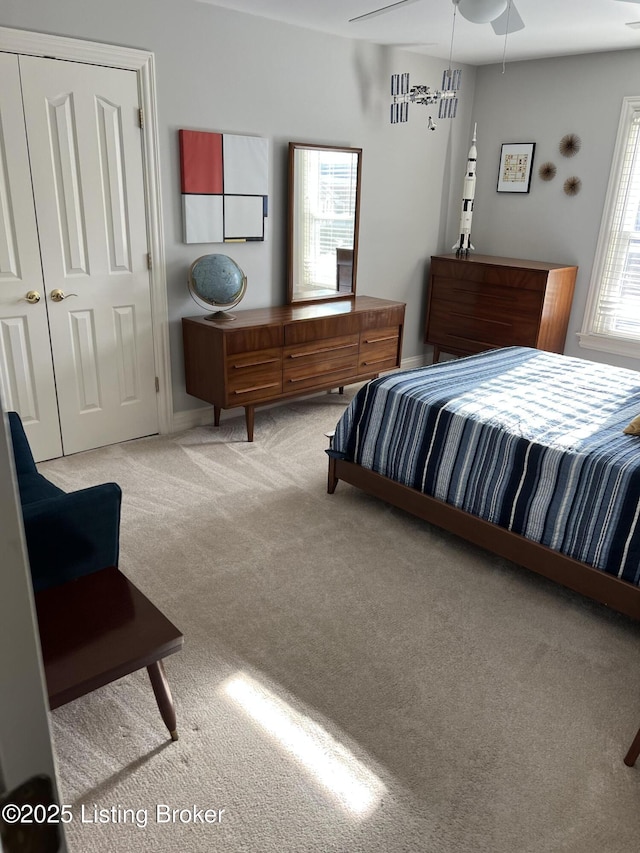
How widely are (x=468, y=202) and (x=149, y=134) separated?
106 inches

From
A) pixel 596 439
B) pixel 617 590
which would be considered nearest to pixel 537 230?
pixel 596 439

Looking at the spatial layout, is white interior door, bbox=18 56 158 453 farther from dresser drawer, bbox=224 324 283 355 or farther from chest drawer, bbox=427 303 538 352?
chest drawer, bbox=427 303 538 352

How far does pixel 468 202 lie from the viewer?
5211 millimetres

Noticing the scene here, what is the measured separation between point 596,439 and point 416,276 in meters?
3.19

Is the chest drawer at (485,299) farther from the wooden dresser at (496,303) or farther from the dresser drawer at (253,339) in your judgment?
the dresser drawer at (253,339)

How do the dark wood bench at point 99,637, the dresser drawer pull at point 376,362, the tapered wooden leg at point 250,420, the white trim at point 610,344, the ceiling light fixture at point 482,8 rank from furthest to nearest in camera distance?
the white trim at point 610,344 < the dresser drawer pull at point 376,362 < the tapered wooden leg at point 250,420 < the ceiling light fixture at point 482,8 < the dark wood bench at point 99,637

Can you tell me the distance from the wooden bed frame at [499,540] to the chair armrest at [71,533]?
1.53m

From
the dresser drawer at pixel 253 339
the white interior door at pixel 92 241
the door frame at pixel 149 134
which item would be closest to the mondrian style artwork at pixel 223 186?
the door frame at pixel 149 134

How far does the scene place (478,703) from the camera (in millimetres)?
2072

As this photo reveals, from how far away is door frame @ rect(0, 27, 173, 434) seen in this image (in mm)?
3133

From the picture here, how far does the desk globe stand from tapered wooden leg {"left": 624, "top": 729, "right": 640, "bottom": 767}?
3083 mm

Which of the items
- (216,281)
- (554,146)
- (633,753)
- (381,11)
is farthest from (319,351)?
(633,753)

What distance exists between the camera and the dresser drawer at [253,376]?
12.8 ft

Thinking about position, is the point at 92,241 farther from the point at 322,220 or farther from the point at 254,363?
the point at 322,220
